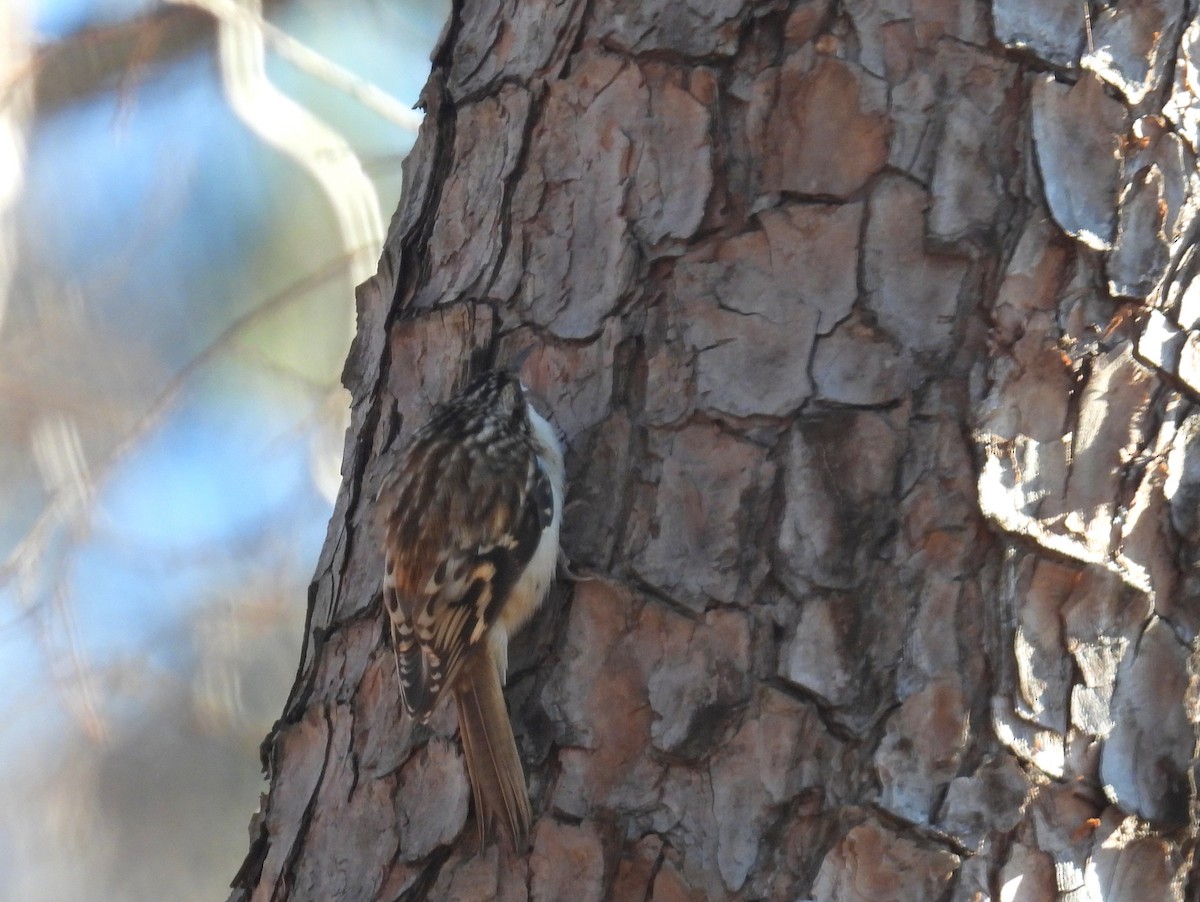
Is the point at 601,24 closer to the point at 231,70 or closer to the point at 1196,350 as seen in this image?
the point at 1196,350

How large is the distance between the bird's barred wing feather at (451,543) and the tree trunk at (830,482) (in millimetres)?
68

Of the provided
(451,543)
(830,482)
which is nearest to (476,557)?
(451,543)

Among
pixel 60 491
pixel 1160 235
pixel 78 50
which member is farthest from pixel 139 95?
pixel 1160 235

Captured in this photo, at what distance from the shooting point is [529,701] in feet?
6.27

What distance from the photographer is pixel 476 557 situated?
7.93ft

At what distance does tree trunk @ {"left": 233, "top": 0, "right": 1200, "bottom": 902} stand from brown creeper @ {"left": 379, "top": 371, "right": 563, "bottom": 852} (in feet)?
0.16

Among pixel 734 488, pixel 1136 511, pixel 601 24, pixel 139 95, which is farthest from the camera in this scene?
pixel 139 95

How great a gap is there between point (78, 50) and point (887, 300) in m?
3.48

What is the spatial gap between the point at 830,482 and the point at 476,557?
830 mm

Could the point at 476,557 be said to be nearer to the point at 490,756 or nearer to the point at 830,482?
the point at 490,756

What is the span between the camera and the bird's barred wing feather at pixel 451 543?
202cm

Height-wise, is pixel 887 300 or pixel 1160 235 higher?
pixel 1160 235

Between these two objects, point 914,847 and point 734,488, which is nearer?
point 914,847

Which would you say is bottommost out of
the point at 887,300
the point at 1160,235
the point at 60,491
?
the point at 60,491
